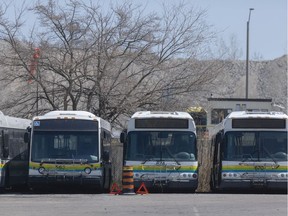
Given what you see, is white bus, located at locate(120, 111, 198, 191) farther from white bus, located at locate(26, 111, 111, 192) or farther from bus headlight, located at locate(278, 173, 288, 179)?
bus headlight, located at locate(278, 173, 288, 179)

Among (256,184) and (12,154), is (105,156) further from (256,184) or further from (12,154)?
(256,184)

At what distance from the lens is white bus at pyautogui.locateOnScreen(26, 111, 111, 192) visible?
25438 millimetres

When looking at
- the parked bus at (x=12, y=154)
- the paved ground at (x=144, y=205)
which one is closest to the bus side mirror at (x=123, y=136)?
the paved ground at (x=144, y=205)

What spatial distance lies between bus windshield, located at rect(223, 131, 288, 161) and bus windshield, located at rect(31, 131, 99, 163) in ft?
14.7

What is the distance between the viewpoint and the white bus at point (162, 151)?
25.4 m

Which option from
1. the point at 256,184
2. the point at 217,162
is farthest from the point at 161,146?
the point at 256,184

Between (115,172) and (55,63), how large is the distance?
8.00m

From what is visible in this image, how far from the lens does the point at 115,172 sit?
3061 cm

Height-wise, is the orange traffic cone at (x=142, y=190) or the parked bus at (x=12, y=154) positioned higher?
the parked bus at (x=12, y=154)

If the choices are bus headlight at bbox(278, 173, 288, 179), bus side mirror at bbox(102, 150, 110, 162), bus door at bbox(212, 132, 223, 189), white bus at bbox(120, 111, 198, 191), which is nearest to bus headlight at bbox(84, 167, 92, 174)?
bus side mirror at bbox(102, 150, 110, 162)

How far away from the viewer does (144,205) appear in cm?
2053

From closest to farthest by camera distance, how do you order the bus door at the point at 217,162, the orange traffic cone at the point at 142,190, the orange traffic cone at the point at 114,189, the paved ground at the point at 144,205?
the paved ground at the point at 144,205 < the orange traffic cone at the point at 142,190 < the bus door at the point at 217,162 < the orange traffic cone at the point at 114,189

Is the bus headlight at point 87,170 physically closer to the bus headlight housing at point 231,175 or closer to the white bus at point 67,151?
the white bus at point 67,151

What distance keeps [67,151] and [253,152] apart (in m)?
6.16
